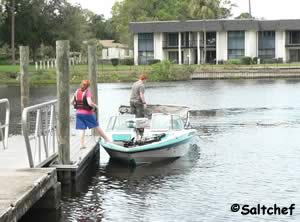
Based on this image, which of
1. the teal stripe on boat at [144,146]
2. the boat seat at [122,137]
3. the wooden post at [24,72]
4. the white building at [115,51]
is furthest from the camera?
the white building at [115,51]

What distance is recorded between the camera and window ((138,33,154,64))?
10169 centimetres

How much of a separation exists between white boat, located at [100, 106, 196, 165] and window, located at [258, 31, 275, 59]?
81.1 meters

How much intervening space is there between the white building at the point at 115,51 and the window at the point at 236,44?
36.0 metres

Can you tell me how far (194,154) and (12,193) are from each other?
10.0 m

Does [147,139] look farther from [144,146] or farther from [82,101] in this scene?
[82,101]

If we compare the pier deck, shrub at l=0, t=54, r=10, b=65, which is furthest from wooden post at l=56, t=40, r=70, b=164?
shrub at l=0, t=54, r=10, b=65

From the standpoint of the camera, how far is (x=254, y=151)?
20891 mm

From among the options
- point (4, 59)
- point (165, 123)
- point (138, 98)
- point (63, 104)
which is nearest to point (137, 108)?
point (138, 98)

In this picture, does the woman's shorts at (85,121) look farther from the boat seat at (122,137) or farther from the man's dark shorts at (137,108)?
the man's dark shorts at (137,108)

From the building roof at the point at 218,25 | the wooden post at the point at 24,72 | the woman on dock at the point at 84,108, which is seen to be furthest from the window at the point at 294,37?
the woman on dock at the point at 84,108

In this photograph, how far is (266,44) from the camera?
98938 mm

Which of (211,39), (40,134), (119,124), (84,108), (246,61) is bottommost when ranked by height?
(119,124)

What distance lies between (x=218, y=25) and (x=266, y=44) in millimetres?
8102

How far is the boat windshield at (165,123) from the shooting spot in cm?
1966
